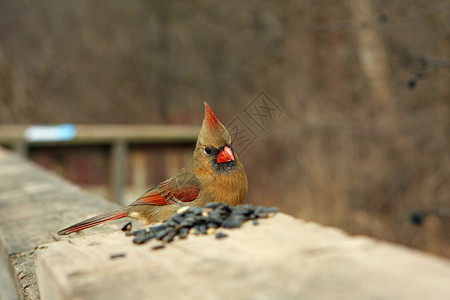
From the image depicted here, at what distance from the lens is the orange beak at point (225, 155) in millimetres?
2193

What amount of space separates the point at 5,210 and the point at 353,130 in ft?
21.1

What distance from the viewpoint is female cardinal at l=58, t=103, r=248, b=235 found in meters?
2.17

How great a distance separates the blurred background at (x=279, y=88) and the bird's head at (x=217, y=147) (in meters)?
0.21

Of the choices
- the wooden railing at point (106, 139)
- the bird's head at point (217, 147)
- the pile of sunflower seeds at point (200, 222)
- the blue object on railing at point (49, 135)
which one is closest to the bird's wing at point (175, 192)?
the bird's head at point (217, 147)

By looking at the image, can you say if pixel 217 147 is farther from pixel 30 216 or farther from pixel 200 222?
pixel 30 216

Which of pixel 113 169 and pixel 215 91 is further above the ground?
pixel 215 91

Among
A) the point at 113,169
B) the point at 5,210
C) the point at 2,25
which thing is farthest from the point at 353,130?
the point at 2,25

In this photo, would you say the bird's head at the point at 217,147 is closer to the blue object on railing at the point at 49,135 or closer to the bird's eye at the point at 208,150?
the bird's eye at the point at 208,150

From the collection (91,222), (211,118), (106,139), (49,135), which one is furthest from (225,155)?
(49,135)

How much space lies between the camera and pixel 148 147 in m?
7.98

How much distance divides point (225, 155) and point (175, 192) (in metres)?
0.29

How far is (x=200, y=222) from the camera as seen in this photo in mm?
1604

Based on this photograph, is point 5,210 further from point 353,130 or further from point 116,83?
point 116,83

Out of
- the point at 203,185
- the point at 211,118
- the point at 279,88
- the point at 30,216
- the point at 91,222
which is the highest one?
the point at 279,88
